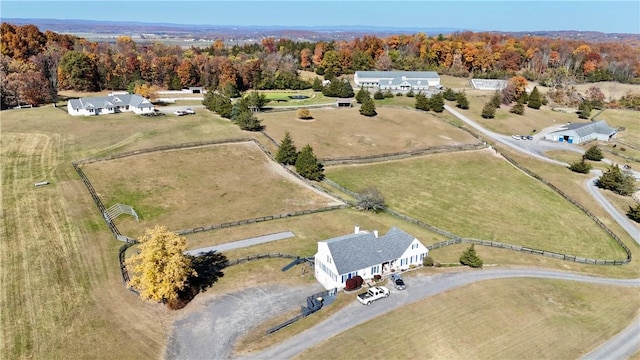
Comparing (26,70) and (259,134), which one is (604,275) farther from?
(26,70)

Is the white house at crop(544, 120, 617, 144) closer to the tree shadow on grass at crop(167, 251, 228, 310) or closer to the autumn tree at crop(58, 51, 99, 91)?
the tree shadow on grass at crop(167, 251, 228, 310)

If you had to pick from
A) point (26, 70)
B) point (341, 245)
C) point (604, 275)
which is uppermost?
point (26, 70)

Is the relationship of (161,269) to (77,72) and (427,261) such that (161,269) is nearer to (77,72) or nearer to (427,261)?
(427,261)

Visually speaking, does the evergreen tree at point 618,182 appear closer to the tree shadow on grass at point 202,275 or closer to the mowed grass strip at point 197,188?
the mowed grass strip at point 197,188

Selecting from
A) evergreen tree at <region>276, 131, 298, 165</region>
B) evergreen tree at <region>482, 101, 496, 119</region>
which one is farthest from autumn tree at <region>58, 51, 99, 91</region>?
evergreen tree at <region>482, 101, 496, 119</region>

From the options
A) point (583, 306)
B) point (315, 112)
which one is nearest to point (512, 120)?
point (315, 112)

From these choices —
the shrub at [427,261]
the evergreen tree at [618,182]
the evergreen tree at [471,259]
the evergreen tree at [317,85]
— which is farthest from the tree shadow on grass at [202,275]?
the evergreen tree at [317,85]

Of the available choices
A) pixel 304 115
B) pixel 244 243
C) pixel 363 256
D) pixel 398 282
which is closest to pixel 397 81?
pixel 304 115
